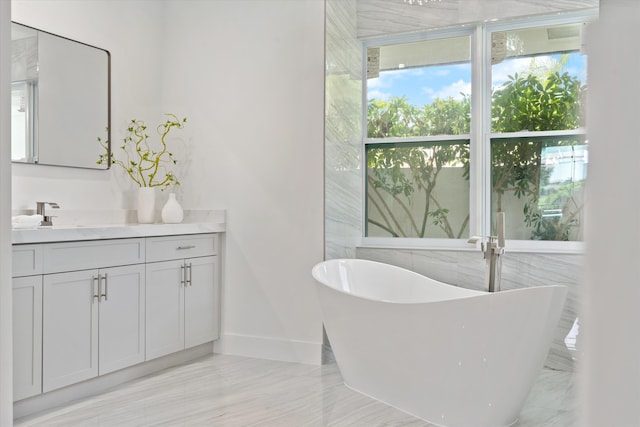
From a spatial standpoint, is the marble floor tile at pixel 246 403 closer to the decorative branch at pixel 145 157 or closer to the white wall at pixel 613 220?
the decorative branch at pixel 145 157

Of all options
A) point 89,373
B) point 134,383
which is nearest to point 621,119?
point 89,373

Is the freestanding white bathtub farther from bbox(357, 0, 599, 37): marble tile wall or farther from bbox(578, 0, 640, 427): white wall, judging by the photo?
bbox(578, 0, 640, 427): white wall

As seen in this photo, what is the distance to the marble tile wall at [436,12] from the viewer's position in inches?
141

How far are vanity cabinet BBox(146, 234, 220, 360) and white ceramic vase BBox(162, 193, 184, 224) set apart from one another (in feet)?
0.80

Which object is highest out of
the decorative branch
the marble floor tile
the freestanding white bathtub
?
the decorative branch

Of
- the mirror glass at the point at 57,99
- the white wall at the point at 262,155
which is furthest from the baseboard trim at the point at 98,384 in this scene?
the mirror glass at the point at 57,99

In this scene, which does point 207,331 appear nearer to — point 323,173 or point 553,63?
point 323,173

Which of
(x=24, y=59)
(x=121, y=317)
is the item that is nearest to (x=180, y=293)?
(x=121, y=317)

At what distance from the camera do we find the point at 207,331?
155 inches

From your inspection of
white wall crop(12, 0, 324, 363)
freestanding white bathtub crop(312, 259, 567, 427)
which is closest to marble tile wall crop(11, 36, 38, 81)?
white wall crop(12, 0, 324, 363)

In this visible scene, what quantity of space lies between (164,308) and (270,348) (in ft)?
2.74

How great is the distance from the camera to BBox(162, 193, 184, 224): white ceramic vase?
3936 millimetres

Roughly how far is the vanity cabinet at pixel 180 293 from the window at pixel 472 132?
4.09 ft

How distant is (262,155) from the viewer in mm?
4004
